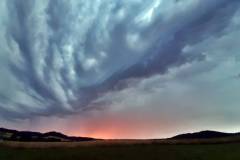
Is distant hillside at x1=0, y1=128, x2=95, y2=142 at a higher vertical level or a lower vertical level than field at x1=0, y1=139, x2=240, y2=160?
higher

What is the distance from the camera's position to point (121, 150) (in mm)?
54062

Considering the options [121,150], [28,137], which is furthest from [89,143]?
[28,137]

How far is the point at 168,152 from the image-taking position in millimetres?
52562

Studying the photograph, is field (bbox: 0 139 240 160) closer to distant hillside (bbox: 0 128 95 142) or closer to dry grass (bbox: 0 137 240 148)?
dry grass (bbox: 0 137 240 148)

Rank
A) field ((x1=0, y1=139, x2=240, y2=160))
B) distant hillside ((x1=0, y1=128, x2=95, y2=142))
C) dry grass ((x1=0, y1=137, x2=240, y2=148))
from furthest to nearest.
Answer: distant hillside ((x1=0, y1=128, x2=95, y2=142)) < dry grass ((x1=0, y1=137, x2=240, y2=148)) < field ((x1=0, y1=139, x2=240, y2=160))

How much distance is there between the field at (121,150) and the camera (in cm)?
5041

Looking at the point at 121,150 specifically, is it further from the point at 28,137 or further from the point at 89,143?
the point at 28,137

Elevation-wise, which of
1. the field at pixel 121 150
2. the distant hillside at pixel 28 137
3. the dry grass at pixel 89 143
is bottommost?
the field at pixel 121 150

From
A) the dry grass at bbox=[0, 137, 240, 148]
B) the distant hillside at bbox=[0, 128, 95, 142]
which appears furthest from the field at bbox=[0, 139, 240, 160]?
the distant hillside at bbox=[0, 128, 95, 142]

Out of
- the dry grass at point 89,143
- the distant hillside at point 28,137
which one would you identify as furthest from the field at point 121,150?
the distant hillside at point 28,137

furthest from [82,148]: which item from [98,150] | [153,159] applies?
[153,159]

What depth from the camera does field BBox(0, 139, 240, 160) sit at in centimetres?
5041

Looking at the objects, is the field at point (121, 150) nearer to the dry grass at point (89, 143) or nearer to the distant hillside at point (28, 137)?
the dry grass at point (89, 143)

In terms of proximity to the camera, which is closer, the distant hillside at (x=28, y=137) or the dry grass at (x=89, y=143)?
→ the dry grass at (x=89, y=143)
